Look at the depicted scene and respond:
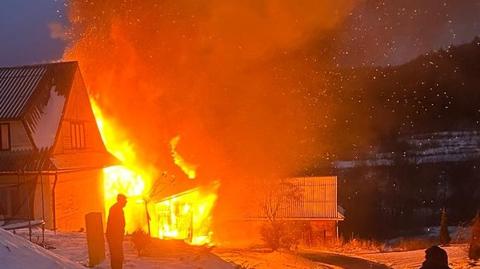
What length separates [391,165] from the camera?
238 feet

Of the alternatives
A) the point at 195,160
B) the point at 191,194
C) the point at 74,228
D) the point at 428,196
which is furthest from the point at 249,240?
the point at 428,196

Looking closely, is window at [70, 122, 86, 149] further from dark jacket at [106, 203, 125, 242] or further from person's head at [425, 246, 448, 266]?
person's head at [425, 246, 448, 266]

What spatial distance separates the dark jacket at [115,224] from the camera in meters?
11.2

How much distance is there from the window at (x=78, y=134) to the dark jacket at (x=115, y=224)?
14192mm

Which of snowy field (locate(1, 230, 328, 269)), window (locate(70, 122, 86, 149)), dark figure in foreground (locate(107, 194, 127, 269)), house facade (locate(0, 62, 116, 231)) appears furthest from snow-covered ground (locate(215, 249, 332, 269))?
window (locate(70, 122, 86, 149))

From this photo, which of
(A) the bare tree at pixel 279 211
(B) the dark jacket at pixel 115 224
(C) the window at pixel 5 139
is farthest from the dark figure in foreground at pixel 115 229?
(A) the bare tree at pixel 279 211

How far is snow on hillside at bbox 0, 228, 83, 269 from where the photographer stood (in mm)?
8867

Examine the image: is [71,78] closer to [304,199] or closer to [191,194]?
[191,194]

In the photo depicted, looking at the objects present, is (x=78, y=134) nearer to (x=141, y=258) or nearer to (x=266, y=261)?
(x=266, y=261)

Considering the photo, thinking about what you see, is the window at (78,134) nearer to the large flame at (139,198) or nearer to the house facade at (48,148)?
the house facade at (48,148)

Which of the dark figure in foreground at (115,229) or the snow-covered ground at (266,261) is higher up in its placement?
the dark figure in foreground at (115,229)

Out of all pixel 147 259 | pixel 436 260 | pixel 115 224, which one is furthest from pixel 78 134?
pixel 436 260

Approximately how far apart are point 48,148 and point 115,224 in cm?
1253

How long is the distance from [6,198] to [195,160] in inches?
1524
